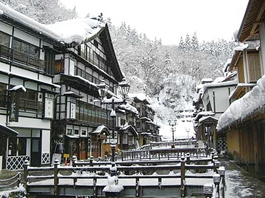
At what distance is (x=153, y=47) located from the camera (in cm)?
10869

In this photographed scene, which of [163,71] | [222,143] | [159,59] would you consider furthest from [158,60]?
[222,143]

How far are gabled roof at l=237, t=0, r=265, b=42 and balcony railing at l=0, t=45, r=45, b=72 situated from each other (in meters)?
16.4

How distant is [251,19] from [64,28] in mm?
23387

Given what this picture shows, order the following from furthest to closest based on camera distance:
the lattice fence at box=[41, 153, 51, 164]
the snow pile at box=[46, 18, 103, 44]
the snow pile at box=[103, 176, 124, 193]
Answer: the snow pile at box=[46, 18, 103, 44] < the lattice fence at box=[41, 153, 51, 164] < the snow pile at box=[103, 176, 124, 193]

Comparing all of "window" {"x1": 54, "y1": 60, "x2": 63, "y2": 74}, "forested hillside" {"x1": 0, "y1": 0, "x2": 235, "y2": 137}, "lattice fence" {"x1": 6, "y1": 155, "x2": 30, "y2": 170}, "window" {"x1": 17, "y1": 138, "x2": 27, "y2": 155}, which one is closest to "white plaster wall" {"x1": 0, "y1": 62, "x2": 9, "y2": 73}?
"window" {"x1": 17, "y1": 138, "x2": 27, "y2": 155}

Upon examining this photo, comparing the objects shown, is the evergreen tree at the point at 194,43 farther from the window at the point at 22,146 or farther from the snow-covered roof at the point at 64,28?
the window at the point at 22,146

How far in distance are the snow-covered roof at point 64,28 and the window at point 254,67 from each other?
56.3 feet

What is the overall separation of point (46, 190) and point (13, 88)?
9.08 meters

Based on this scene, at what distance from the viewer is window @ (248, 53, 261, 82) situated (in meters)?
17.6

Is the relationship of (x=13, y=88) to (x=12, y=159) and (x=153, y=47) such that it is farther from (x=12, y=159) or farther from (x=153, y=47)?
(x=153, y=47)

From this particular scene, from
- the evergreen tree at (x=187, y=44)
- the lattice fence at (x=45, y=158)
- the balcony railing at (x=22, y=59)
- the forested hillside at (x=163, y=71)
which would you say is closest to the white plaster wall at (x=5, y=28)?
the balcony railing at (x=22, y=59)

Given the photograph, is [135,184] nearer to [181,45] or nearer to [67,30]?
[67,30]

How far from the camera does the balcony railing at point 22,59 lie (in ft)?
67.7

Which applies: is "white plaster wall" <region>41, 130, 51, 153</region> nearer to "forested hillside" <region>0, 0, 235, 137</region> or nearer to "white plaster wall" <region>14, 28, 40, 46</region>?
"white plaster wall" <region>14, 28, 40, 46</region>
